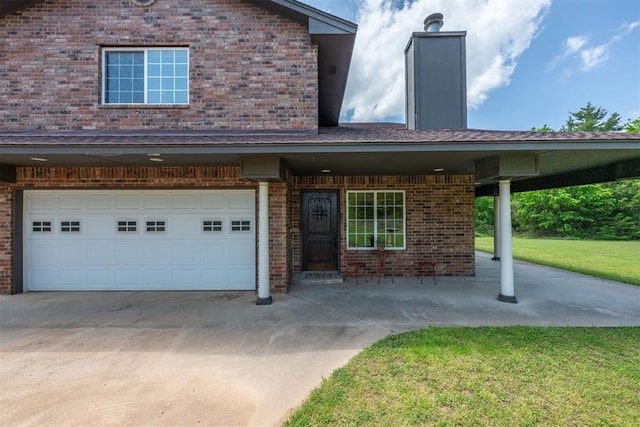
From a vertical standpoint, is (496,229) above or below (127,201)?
below

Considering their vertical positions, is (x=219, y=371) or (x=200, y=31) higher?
(x=200, y=31)

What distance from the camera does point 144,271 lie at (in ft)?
21.9

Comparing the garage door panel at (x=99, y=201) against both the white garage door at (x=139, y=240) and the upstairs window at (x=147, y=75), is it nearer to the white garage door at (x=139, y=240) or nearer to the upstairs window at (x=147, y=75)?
the white garage door at (x=139, y=240)

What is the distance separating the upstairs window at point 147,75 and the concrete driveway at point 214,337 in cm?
428

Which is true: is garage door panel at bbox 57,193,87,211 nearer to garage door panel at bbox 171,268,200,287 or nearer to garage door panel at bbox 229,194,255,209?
garage door panel at bbox 171,268,200,287

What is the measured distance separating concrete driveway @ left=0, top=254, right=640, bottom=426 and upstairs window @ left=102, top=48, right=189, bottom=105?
4284 mm

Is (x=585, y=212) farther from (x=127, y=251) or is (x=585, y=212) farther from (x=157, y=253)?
(x=127, y=251)

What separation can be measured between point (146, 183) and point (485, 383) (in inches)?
272

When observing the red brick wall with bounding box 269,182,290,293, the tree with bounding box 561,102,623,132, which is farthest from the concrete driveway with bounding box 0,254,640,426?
the tree with bounding box 561,102,623,132

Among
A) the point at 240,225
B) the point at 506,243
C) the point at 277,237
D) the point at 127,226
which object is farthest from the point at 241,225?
the point at 506,243

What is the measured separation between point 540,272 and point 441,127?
506 centimetres

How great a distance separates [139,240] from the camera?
6.64m

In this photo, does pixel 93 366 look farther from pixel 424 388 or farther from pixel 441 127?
pixel 441 127

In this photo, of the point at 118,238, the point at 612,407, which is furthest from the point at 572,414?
the point at 118,238
